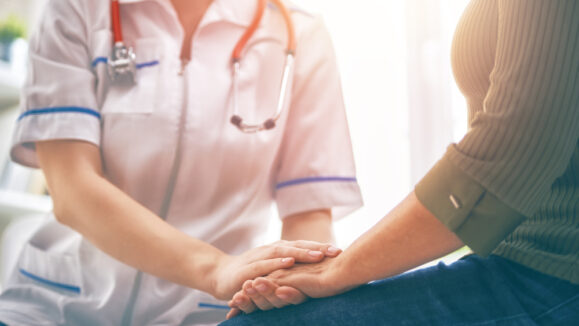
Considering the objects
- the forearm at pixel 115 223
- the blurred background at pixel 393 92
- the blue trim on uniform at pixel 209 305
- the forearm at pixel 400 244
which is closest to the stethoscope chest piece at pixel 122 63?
the forearm at pixel 115 223

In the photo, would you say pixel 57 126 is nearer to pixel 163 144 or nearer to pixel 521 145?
pixel 163 144

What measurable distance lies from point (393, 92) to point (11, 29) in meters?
1.64

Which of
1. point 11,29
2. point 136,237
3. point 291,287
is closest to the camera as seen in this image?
point 291,287

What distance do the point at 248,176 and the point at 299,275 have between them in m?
0.38

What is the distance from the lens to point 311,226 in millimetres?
1003

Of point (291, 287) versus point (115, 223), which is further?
point (115, 223)

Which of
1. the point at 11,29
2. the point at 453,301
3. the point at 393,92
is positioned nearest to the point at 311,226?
the point at 453,301

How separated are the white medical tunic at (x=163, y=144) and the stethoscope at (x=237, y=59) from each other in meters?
0.02

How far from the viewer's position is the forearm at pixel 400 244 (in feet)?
1.74

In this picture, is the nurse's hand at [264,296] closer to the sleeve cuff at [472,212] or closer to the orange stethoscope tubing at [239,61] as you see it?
the sleeve cuff at [472,212]

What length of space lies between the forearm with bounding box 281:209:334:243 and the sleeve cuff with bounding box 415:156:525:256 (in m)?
0.49

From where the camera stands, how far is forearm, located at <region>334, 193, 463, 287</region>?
0.53 metres

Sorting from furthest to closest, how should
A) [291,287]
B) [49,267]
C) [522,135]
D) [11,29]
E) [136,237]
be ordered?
1. [11,29]
2. [49,267]
3. [136,237]
4. [291,287]
5. [522,135]

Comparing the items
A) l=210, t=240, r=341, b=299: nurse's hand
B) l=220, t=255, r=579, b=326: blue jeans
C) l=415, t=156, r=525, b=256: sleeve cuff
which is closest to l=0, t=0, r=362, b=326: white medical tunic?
l=210, t=240, r=341, b=299: nurse's hand
